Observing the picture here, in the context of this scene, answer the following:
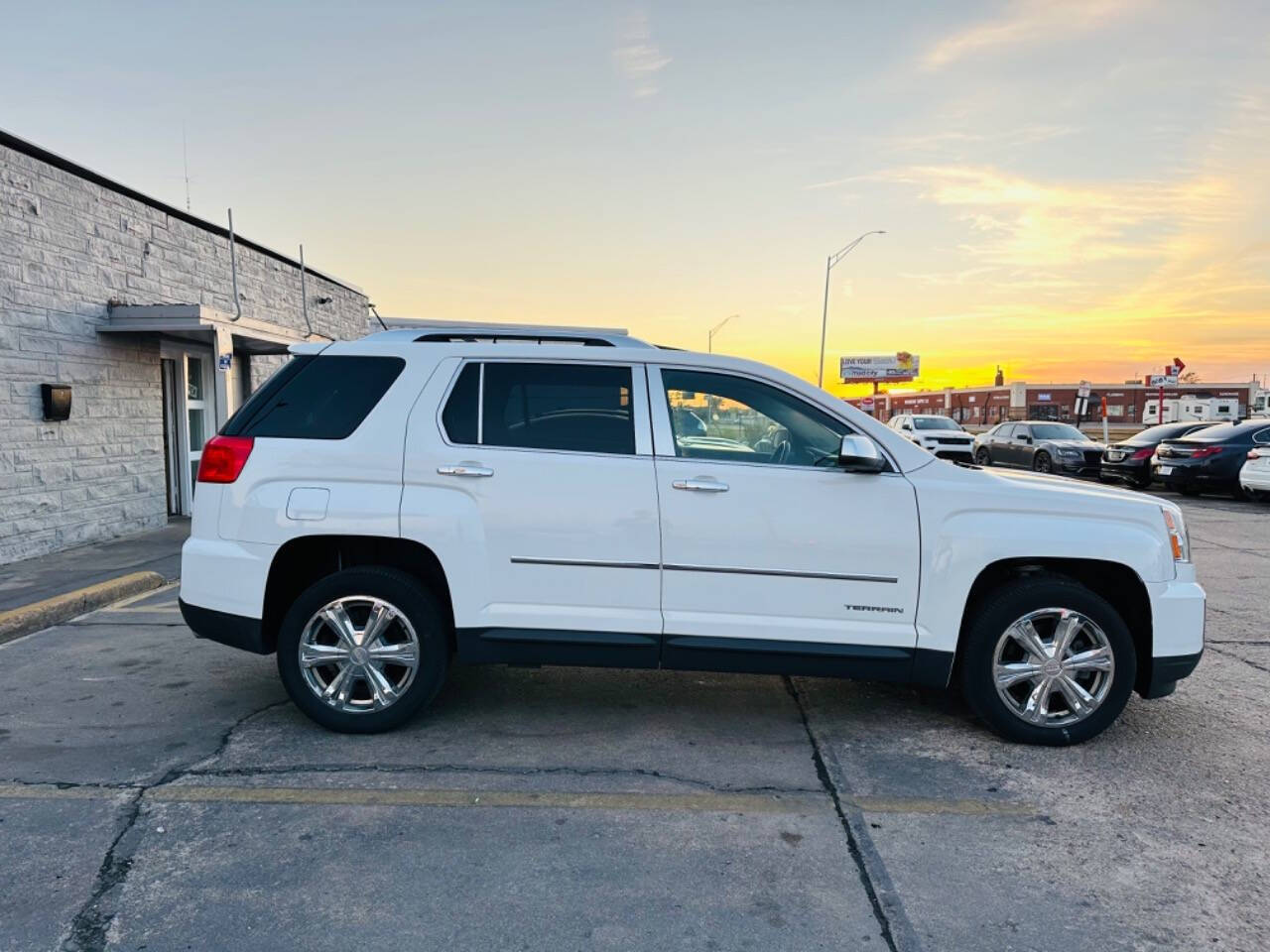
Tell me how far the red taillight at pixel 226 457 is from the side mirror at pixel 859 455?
298cm

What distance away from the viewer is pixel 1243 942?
2713 mm

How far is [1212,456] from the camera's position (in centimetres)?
1617

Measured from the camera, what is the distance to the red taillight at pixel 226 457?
430 centimetres

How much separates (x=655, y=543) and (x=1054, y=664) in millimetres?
2073

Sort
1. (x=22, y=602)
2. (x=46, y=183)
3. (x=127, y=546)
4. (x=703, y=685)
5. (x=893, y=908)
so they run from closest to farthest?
(x=893, y=908) → (x=703, y=685) → (x=22, y=602) → (x=46, y=183) → (x=127, y=546)

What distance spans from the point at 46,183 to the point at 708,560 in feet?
29.9

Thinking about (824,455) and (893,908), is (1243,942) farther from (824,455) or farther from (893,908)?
(824,455)

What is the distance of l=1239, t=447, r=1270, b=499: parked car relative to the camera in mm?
15102

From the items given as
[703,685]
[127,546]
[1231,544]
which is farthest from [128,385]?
[1231,544]

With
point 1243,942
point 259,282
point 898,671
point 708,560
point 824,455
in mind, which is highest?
point 259,282

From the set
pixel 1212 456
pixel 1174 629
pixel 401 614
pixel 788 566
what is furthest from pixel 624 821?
pixel 1212 456

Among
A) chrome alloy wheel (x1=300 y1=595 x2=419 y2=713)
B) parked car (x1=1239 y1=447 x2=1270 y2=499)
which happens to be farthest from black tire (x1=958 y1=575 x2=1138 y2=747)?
parked car (x1=1239 y1=447 x2=1270 y2=499)

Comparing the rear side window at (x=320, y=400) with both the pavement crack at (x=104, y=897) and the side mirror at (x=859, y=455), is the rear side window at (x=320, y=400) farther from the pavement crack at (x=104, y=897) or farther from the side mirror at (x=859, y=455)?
the side mirror at (x=859, y=455)

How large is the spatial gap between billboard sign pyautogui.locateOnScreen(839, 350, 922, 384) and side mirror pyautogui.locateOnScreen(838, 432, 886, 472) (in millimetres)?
73245
